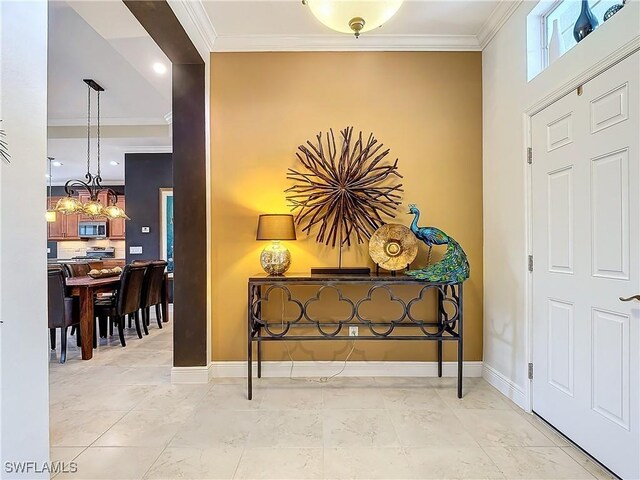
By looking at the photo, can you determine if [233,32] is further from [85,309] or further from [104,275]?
[104,275]

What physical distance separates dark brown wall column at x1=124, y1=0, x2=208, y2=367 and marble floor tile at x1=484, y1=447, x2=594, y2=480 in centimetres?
224

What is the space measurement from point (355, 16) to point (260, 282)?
1.82 meters

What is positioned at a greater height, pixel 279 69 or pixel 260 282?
pixel 279 69

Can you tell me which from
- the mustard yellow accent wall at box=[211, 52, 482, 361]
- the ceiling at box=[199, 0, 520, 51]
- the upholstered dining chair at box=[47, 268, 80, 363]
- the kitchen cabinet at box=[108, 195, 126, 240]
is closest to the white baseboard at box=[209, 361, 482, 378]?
the mustard yellow accent wall at box=[211, 52, 482, 361]

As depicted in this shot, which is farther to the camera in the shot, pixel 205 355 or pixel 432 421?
pixel 205 355

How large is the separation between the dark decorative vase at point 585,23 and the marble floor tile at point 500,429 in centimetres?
238

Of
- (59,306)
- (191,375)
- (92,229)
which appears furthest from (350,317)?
(92,229)

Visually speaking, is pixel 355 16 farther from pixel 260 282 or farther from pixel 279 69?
pixel 260 282

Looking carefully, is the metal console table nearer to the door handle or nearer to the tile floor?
the tile floor

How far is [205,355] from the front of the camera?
2.91 m

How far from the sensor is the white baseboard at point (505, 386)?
2443mm

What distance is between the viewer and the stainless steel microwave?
8172 millimetres

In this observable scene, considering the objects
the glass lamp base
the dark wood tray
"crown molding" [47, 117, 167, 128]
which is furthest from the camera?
"crown molding" [47, 117, 167, 128]

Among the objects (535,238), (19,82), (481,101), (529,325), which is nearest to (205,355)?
(19,82)
